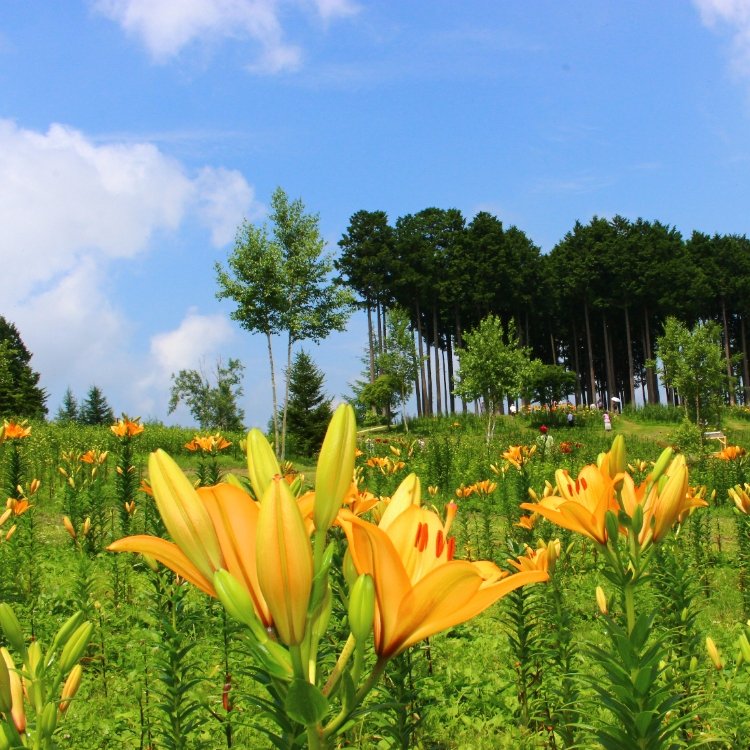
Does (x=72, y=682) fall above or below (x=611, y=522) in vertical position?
below

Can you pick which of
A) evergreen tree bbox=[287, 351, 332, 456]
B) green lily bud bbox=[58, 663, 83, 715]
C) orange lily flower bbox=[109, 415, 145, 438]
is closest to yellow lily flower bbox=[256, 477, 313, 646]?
green lily bud bbox=[58, 663, 83, 715]

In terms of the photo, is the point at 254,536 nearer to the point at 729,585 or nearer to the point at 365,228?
the point at 729,585

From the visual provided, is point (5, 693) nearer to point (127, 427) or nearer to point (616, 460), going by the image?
point (616, 460)

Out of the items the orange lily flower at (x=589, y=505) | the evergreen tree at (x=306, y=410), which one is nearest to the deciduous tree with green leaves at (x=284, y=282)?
the evergreen tree at (x=306, y=410)

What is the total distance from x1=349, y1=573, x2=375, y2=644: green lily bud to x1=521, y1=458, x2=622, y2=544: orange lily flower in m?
0.71

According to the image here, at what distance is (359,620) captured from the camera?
53cm

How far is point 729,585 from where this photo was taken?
5305 millimetres

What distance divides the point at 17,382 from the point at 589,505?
35.4 metres

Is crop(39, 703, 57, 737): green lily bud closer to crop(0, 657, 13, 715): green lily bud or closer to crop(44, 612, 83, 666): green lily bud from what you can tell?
crop(0, 657, 13, 715): green lily bud

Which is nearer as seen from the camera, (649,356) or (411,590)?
(411,590)

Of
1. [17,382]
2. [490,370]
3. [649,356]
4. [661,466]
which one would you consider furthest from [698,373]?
[17,382]

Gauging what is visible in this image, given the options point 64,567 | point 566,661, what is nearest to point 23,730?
point 566,661

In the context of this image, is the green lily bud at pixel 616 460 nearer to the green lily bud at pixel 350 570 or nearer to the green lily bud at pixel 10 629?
the green lily bud at pixel 350 570

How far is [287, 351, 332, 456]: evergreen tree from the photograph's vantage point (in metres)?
19.3
